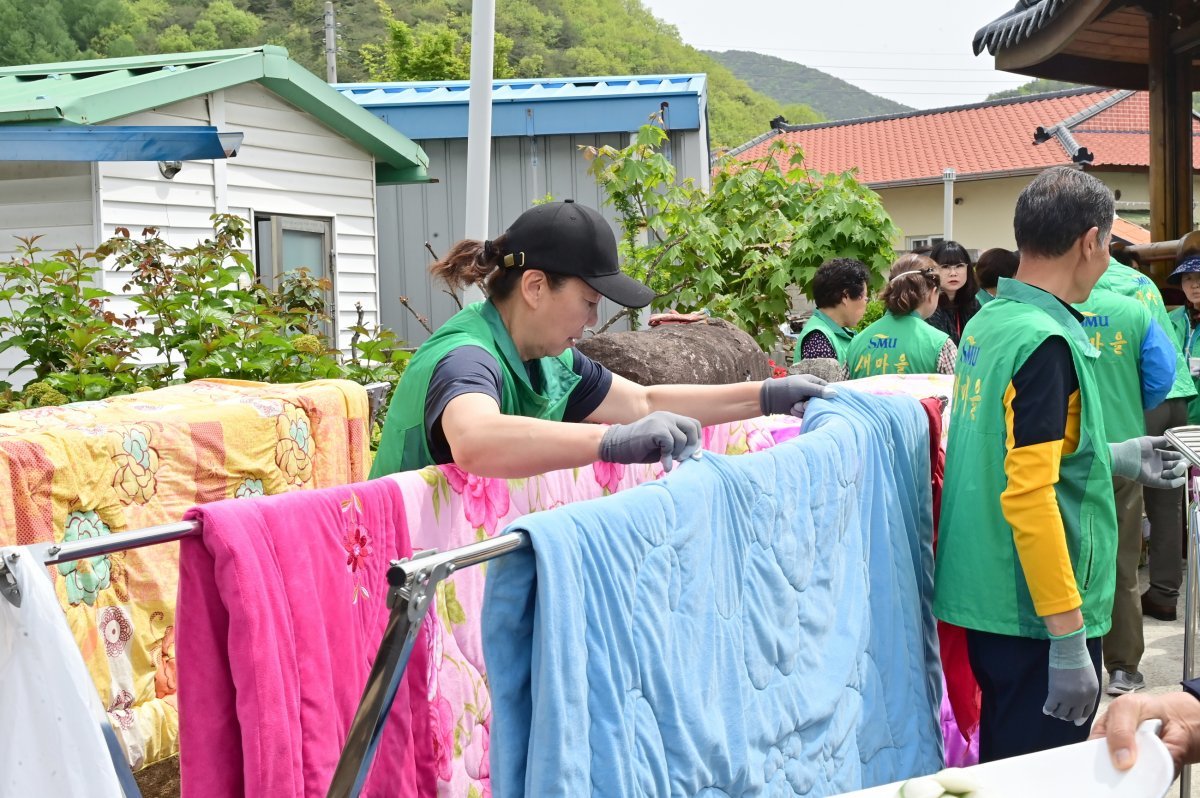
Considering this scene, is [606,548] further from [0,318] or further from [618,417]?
[0,318]

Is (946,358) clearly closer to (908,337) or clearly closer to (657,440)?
(908,337)

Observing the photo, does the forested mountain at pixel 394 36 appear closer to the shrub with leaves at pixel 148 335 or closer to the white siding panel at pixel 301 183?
the white siding panel at pixel 301 183

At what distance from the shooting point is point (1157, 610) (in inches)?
246

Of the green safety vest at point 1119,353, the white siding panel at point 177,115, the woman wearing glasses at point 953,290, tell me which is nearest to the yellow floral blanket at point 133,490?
the green safety vest at point 1119,353

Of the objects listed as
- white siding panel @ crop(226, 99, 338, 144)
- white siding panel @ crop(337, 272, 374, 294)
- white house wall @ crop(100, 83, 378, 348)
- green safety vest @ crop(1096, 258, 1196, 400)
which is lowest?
green safety vest @ crop(1096, 258, 1196, 400)

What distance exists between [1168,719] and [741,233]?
7816mm

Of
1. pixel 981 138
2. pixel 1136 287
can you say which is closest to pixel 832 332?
pixel 1136 287

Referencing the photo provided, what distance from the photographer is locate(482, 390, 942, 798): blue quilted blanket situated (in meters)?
1.56

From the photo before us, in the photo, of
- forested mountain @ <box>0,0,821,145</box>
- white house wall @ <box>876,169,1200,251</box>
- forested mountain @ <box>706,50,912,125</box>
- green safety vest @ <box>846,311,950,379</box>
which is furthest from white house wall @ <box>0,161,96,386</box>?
forested mountain @ <box>706,50,912,125</box>

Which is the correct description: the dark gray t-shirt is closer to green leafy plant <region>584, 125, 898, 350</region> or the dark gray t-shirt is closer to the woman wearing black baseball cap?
the woman wearing black baseball cap

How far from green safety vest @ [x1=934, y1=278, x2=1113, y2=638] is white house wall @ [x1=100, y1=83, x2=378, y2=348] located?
17.9 feet

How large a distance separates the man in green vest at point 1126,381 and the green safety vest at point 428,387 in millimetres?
3029

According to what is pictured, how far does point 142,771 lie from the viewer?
3.23m

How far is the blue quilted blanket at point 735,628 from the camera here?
1.56 meters
